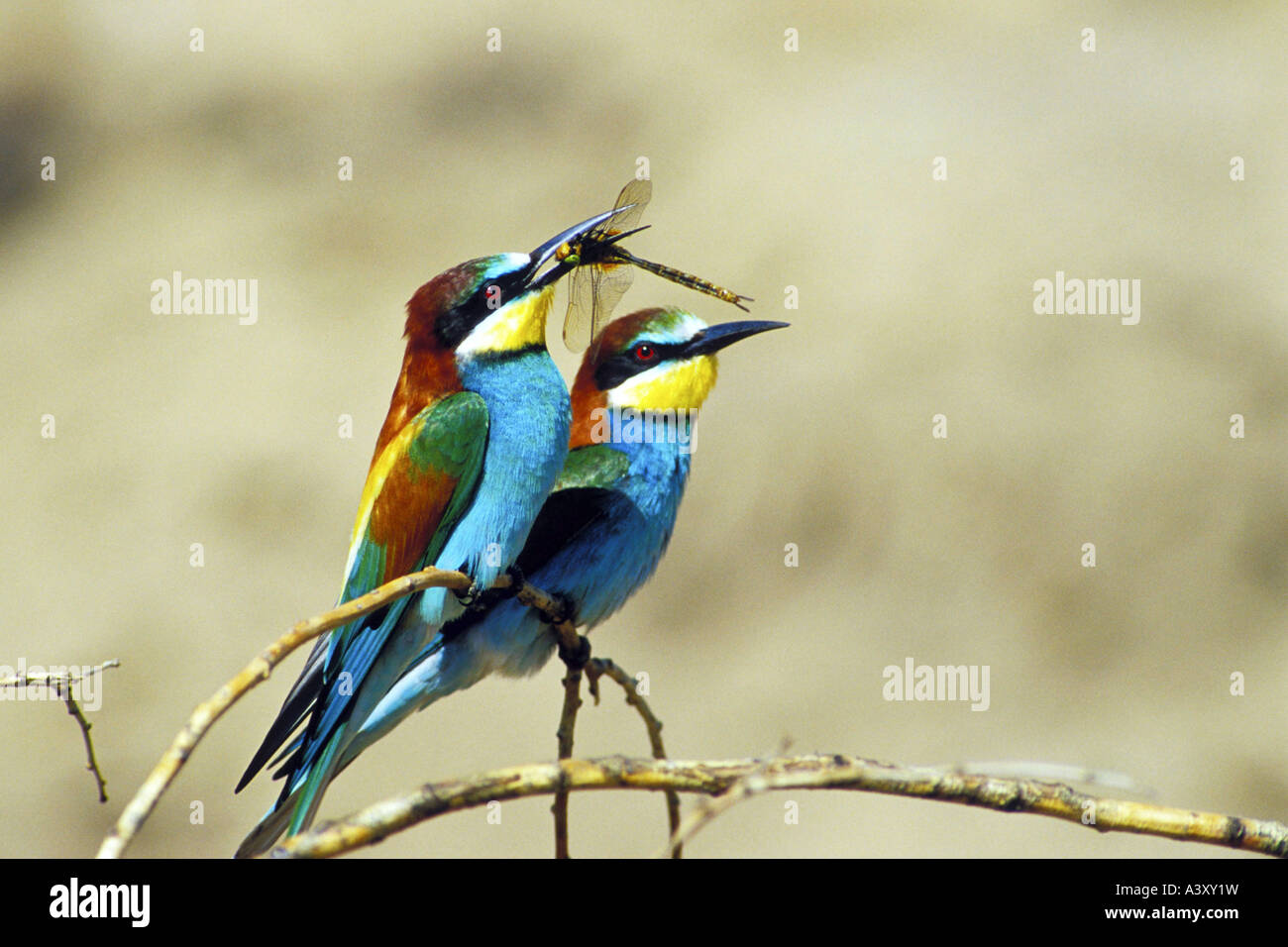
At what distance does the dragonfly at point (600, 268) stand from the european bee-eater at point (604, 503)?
121 mm

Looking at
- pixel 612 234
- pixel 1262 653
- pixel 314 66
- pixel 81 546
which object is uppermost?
pixel 314 66

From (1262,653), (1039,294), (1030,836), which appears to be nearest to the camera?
(1030,836)

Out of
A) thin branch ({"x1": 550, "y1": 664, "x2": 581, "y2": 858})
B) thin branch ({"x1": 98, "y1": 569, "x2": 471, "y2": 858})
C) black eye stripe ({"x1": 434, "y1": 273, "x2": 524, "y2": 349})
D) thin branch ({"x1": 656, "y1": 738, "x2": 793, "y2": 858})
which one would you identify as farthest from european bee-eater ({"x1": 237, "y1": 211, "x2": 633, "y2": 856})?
thin branch ({"x1": 656, "y1": 738, "x2": 793, "y2": 858})

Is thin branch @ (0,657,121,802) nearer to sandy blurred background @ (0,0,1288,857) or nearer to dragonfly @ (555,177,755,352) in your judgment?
dragonfly @ (555,177,755,352)

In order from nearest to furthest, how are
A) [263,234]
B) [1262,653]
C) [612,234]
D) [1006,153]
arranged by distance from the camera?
[612,234]
[1262,653]
[1006,153]
[263,234]

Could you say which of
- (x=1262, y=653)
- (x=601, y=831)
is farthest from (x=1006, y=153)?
(x=601, y=831)

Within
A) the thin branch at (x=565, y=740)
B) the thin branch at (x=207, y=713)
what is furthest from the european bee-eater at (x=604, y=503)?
the thin branch at (x=207, y=713)

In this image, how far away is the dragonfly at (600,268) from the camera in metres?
2.18

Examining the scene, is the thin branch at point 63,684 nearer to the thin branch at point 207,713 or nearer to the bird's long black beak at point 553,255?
the thin branch at point 207,713

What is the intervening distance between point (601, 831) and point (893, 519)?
2.01m

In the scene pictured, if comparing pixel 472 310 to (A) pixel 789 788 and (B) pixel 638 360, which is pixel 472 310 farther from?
(A) pixel 789 788

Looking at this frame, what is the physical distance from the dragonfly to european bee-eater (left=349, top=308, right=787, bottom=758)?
12 cm

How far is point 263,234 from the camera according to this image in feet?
27.9

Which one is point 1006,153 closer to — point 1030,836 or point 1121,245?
point 1121,245
